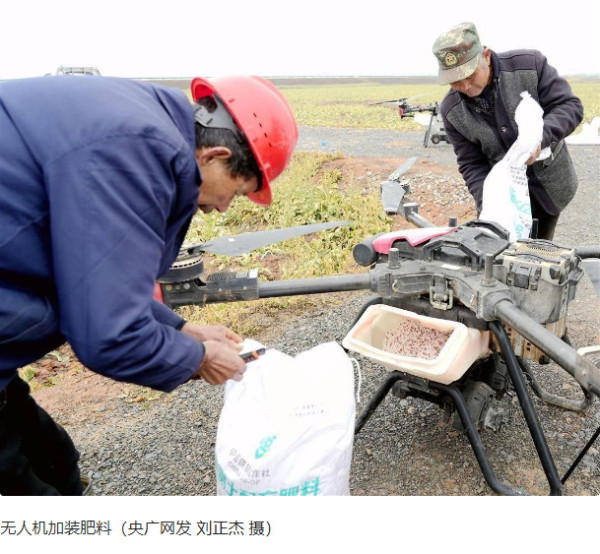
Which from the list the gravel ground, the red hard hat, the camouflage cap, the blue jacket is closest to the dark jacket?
the camouflage cap

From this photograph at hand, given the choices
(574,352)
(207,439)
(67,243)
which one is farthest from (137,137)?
(207,439)

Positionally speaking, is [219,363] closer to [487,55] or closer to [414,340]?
[414,340]

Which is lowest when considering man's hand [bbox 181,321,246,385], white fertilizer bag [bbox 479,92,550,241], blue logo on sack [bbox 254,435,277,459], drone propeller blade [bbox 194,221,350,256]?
blue logo on sack [bbox 254,435,277,459]

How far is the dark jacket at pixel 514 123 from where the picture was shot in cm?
336

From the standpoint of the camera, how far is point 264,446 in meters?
1.96

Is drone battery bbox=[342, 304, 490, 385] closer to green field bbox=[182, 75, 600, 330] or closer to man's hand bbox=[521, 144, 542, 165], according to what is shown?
man's hand bbox=[521, 144, 542, 165]

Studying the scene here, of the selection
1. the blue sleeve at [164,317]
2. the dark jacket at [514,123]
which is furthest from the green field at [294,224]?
the blue sleeve at [164,317]

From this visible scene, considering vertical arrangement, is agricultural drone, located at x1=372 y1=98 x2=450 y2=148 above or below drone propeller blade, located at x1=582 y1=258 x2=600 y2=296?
below

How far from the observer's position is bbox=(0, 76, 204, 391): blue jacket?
52.5 inches

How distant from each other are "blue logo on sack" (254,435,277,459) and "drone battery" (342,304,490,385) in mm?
559

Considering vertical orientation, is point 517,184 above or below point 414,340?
above

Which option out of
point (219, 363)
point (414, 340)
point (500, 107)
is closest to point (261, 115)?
point (219, 363)

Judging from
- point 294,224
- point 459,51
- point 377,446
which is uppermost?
point 459,51

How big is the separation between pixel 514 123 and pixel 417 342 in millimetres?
1728
